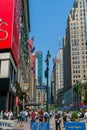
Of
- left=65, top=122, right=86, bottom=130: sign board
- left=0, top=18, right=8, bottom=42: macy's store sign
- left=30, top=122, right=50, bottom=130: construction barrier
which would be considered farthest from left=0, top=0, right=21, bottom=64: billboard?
left=65, top=122, right=86, bottom=130: sign board

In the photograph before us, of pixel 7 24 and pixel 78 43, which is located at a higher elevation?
pixel 78 43

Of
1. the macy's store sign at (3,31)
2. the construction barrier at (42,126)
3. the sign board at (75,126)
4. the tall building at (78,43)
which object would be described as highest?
the tall building at (78,43)

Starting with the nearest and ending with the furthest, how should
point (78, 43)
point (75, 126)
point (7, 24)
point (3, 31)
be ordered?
point (75, 126), point (3, 31), point (7, 24), point (78, 43)

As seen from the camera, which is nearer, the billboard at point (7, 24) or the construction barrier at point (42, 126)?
the construction barrier at point (42, 126)

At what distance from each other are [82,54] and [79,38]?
10371mm

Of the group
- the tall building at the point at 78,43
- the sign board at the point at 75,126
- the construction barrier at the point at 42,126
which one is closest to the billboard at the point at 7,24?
the construction barrier at the point at 42,126

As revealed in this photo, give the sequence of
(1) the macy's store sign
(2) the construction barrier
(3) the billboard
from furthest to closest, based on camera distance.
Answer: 1. (1) the macy's store sign
2. (3) the billboard
3. (2) the construction barrier

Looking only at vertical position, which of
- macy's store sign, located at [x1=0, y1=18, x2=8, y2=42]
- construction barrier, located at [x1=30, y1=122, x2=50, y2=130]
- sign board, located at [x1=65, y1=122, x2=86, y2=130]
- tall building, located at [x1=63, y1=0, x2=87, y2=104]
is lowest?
construction barrier, located at [x1=30, y1=122, x2=50, y2=130]

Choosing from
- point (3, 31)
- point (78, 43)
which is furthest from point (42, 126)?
point (78, 43)

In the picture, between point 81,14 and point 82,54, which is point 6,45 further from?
point 81,14

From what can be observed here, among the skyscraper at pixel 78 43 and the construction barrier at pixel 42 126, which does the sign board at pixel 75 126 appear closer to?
the construction barrier at pixel 42 126

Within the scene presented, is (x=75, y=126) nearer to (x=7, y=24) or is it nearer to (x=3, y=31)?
(x=3, y=31)

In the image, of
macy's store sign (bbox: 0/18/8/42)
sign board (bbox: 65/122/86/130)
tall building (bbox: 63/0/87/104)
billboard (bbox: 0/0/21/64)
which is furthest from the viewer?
tall building (bbox: 63/0/87/104)

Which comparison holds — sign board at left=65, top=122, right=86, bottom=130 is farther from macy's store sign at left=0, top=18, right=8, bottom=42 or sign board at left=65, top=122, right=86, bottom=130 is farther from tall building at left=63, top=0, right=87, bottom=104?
tall building at left=63, top=0, right=87, bottom=104
